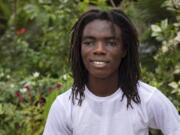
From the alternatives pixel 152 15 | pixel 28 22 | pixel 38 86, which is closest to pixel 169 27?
pixel 152 15

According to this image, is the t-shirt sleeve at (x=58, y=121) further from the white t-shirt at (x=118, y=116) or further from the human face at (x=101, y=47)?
the human face at (x=101, y=47)

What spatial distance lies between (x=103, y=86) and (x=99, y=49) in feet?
0.85

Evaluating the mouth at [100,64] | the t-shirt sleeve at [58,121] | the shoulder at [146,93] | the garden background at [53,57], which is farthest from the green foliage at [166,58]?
the mouth at [100,64]

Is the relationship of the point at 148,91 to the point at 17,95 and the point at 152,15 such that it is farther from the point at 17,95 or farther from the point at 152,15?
the point at 152,15

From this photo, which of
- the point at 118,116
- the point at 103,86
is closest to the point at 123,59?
the point at 103,86

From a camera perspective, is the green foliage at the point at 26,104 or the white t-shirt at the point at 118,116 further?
the green foliage at the point at 26,104

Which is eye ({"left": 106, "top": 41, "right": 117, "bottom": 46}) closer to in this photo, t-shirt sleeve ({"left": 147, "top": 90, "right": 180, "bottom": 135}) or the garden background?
t-shirt sleeve ({"left": 147, "top": 90, "right": 180, "bottom": 135})

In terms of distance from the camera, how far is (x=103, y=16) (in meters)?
2.50

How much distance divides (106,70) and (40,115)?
180 centimetres

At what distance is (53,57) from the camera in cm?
525

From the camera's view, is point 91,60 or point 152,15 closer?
point 91,60

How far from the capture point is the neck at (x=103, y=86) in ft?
8.54

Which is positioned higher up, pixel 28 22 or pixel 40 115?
pixel 28 22

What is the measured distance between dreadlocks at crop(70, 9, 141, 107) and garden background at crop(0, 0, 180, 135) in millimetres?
1115
